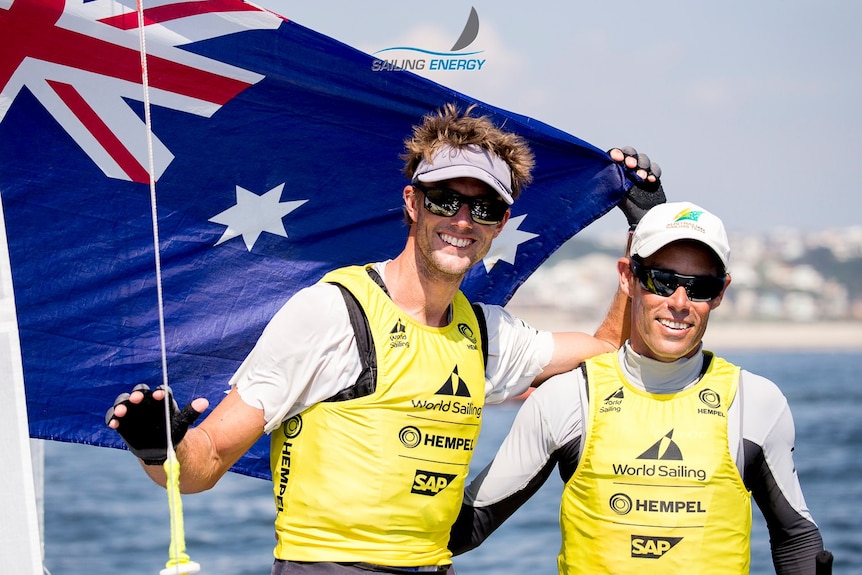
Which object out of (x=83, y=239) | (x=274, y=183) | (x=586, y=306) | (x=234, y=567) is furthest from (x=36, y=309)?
(x=586, y=306)

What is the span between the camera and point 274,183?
540 cm

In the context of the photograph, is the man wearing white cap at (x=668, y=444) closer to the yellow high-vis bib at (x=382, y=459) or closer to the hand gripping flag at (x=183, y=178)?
the yellow high-vis bib at (x=382, y=459)

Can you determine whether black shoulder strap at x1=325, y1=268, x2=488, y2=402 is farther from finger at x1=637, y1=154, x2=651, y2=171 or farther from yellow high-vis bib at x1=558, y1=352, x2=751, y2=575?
finger at x1=637, y1=154, x2=651, y2=171

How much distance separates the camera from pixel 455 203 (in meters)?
4.36

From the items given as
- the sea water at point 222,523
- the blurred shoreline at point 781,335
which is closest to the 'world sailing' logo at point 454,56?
the sea water at point 222,523

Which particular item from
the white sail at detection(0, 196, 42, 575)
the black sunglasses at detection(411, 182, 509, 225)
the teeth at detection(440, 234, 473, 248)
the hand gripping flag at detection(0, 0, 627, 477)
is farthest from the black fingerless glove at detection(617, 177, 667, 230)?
the white sail at detection(0, 196, 42, 575)

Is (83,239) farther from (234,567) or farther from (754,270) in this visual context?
(754,270)

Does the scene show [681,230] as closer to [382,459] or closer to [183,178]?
[382,459]

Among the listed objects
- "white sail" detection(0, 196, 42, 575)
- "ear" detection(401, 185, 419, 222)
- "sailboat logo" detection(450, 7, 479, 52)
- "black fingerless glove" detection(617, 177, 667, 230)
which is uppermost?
"sailboat logo" detection(450, 7, 479, 52)

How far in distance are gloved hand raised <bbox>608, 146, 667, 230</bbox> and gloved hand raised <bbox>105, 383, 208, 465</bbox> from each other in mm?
2456

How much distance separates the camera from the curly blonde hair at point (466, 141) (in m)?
4.44

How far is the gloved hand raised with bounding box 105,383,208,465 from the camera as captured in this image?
3469 mm

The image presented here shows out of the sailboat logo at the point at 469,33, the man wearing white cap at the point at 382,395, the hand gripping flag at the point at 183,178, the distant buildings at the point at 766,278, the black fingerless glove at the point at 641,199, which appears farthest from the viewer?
the distant buildings at the point at 766,278

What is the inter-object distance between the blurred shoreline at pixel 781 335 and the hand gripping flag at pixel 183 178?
128393 millimetres
